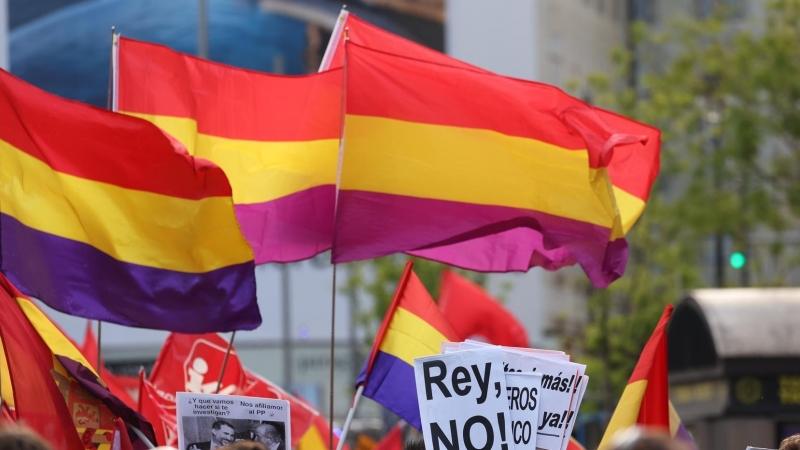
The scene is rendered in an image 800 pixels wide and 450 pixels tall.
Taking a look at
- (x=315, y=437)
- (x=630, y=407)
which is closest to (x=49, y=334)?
(x=630, y=407)

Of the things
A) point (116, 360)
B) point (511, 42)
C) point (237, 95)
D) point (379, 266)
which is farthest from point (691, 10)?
point (237, 95)

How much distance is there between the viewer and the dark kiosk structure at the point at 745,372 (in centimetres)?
1709

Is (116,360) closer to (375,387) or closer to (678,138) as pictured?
(678,138)

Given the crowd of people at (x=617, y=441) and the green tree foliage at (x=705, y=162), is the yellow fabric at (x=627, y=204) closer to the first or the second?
the crowd of people at (x=617, y=441)

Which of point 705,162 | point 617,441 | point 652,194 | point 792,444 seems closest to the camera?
point 617,441

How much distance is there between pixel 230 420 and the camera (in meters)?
7.72

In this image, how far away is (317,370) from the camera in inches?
1983

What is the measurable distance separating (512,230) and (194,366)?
111 inches

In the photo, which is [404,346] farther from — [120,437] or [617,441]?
[617,441]

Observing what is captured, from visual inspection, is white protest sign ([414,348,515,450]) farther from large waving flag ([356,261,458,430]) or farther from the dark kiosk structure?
the dark kiosk structure

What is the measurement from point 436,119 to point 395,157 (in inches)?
15.5

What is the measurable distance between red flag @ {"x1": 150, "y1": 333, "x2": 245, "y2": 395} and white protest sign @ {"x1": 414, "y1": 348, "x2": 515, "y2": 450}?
14.3 feet

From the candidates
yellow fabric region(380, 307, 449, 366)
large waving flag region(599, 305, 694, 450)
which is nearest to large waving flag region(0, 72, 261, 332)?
yellow fabric region(380, 307, 449, 366)

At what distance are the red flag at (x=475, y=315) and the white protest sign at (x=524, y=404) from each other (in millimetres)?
10333
